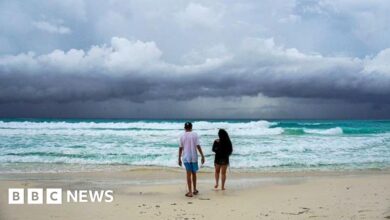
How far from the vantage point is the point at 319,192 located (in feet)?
33.3

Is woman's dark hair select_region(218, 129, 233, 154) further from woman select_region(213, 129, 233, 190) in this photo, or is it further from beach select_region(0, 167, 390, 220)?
beach select_region(0, 167, 390, 220)

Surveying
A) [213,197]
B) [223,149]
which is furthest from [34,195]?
[223,149]

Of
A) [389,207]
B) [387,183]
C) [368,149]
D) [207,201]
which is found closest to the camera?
[389,207]

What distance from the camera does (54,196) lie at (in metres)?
9.24

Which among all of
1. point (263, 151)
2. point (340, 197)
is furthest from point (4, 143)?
point (340, 197)

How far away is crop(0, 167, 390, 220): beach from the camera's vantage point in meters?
7.51

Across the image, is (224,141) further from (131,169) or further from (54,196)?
(131,169)

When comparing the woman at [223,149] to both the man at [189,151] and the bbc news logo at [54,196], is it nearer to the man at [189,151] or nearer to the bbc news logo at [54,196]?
the man at [189,151]

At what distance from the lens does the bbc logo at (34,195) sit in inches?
340

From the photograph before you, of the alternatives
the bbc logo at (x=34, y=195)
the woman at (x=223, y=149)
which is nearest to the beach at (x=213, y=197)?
the bbc logo at (x=34, y=195)

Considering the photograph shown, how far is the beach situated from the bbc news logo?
0.21 metres

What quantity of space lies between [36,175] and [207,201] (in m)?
7.04

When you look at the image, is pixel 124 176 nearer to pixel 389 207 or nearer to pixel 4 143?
pixel 389 207

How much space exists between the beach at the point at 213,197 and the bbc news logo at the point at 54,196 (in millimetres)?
210
